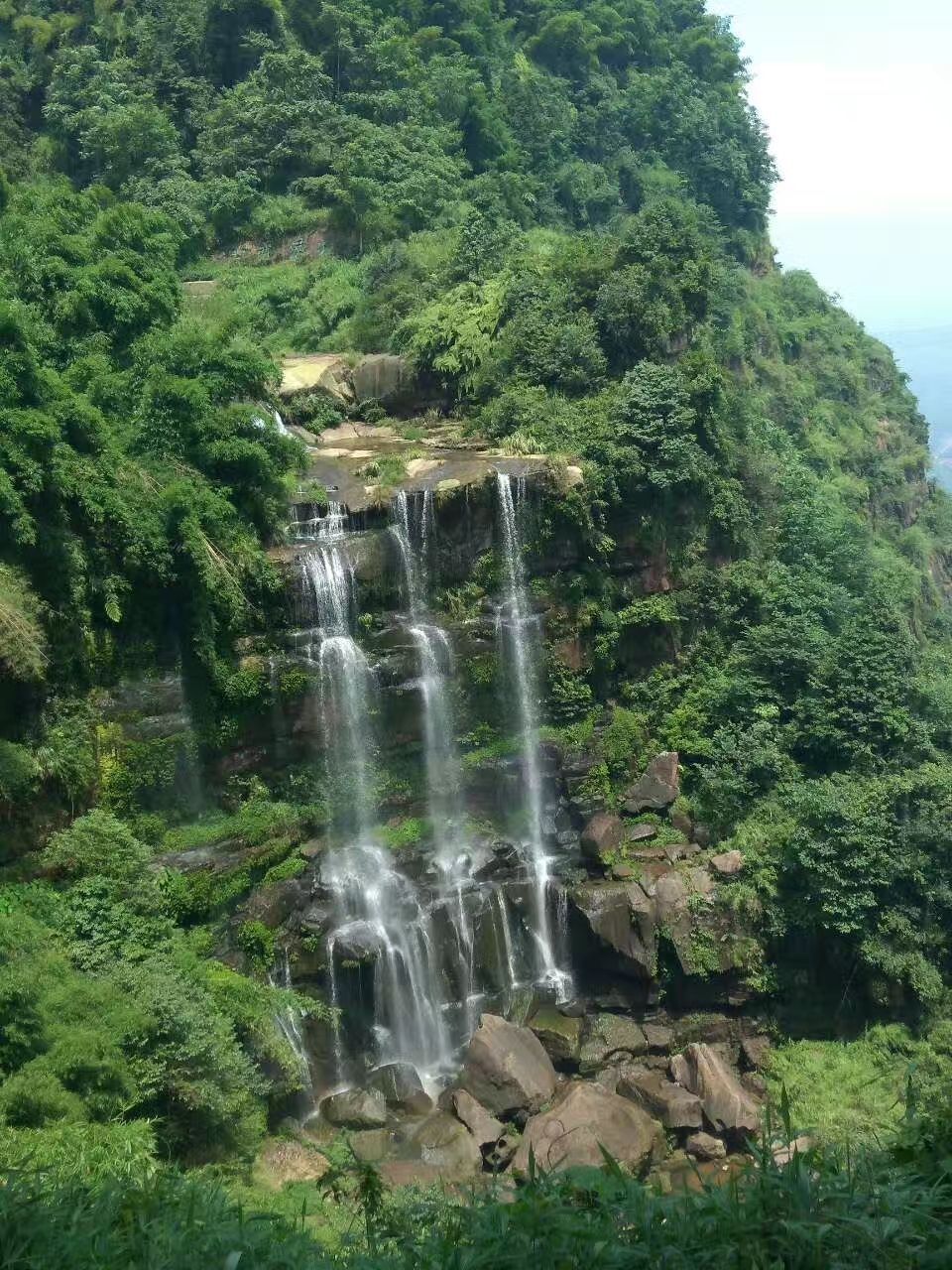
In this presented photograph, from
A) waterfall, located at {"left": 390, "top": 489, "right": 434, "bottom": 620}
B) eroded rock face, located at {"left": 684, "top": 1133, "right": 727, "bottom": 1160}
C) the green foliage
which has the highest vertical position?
waterfall, located at {"left": 390, "top": 489, "right": 434, "bottom": 620}

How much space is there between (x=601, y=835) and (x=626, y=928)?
5.75 feet

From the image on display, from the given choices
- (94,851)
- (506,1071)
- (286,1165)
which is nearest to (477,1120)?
(506,1071)

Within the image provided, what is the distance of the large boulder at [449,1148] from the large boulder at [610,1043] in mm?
2309

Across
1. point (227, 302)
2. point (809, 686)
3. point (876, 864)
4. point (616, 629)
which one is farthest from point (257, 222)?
point (876, 864)

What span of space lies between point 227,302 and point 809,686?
48.3 ft

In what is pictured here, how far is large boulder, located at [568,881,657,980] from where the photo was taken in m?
16.6

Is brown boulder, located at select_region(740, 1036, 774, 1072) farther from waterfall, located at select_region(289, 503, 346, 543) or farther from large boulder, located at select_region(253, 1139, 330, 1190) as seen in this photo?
waterfall, located at select_region(289, 503, 346, 543)

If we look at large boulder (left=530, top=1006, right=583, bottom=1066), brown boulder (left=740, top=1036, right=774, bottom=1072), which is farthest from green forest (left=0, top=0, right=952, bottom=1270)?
large boulder (left=530, top=1006, right=583, bottom=1066)

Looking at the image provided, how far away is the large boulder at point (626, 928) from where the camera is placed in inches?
653

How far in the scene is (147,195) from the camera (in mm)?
28016

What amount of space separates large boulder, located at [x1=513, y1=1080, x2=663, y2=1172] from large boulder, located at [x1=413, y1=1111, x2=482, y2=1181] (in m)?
0.57

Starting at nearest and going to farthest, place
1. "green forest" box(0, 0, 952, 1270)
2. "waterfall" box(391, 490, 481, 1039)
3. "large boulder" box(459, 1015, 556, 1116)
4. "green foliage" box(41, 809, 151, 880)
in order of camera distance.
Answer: "green forest" box(0, 0, 952, 1270) < "green foliage" box(41, 809, 151, 880) < "large boulder" box(459, 1015, 556, 1116) < "waterfall" box(391, 490, 481, 1039)

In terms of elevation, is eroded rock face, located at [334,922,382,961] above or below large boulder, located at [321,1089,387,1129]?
above

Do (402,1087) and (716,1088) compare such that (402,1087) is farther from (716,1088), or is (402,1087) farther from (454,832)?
(454,832)
